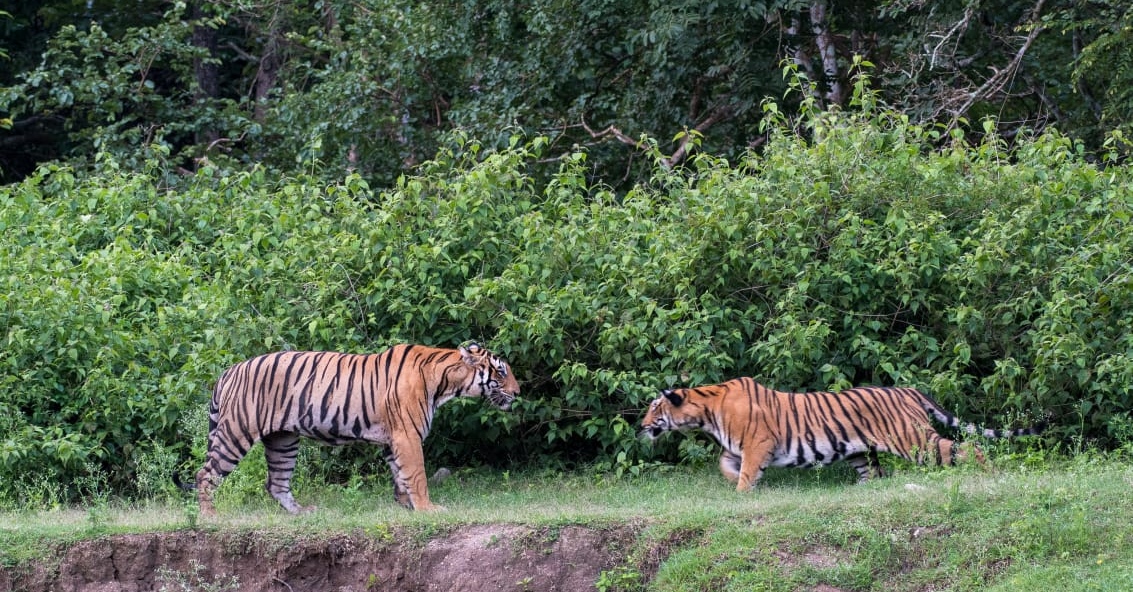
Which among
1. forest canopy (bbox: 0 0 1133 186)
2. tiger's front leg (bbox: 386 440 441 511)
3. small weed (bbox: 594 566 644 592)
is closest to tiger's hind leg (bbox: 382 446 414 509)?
tiger's front leg (bbox: 386 440 441 511)

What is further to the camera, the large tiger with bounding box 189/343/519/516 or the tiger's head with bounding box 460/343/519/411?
the tiger's head with bounding box 460/343/519/411

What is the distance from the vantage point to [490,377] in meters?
8.95

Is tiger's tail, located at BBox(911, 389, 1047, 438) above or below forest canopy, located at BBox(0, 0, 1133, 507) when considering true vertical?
below

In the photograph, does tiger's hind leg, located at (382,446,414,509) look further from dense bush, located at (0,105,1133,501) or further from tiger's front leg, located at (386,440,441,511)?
dense bush, located at (0,105,1133,501)

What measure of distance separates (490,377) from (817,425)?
7.44 feet

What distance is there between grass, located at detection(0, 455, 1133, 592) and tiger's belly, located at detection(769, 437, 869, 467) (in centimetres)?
22

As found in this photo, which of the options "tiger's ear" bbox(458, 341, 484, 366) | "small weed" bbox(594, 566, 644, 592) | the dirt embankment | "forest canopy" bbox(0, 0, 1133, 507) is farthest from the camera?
"forest canopy" bbox(0, 0, 1133, 507)

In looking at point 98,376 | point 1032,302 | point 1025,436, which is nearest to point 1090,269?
point 1032,302

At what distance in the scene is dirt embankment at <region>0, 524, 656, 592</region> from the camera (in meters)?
7.24

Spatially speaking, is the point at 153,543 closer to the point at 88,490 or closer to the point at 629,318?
the point at 88,490

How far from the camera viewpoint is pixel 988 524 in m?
6.76

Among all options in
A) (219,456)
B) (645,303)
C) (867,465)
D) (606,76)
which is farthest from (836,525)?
(606,76)

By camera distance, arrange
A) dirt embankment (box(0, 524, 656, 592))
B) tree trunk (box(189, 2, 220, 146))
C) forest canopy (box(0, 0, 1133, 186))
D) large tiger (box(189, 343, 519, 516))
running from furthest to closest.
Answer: tree trunk (box(189, 2, 220, 146)) < forest canopy (box(0, 0, 1133, 186)) < large tiger (box(189, 343, 519, 516)) < dirt embankment (box(0, 524, 656, 592))

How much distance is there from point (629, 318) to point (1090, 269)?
10.8ft
